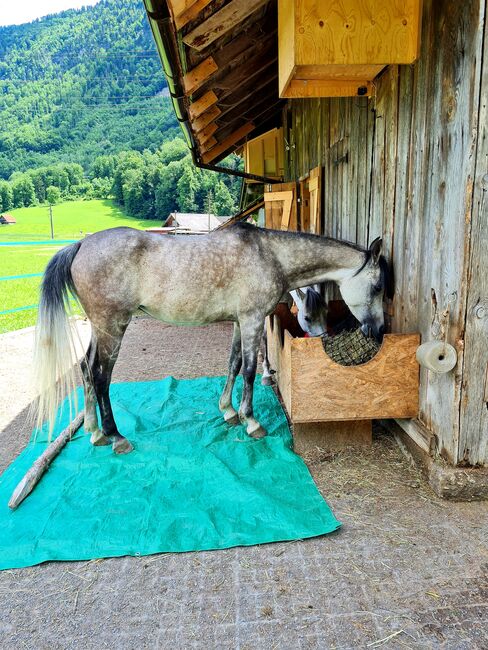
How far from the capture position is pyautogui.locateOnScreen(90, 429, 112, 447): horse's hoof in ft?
11.5

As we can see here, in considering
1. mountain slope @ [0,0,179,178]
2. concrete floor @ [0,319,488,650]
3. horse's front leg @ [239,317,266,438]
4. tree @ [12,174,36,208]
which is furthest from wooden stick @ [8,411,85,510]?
mountain slope @ [0,0,179,178]

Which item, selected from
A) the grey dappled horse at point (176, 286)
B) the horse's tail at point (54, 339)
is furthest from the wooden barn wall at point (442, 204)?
the horse's tail at point (54, 339)

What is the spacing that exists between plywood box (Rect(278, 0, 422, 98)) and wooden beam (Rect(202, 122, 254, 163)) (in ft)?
18.9

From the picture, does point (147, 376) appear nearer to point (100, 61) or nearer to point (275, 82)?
point (275, 82)

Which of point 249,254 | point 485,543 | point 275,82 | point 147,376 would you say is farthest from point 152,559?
point 275,82

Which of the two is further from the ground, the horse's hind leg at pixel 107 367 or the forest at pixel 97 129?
the forest at pixel 97 129

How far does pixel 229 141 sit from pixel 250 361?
601cm

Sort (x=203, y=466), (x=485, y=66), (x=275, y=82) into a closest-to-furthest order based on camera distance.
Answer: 1. (x=485, y=66)
2. (x=203, y=466)
3. (x=275, y=82)

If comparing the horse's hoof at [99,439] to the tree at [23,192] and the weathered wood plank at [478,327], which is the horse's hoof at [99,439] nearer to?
the weathered wood plank at [478,327]

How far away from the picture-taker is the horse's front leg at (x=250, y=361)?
353 centimetres

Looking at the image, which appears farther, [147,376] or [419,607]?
[147,376]

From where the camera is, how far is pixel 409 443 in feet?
10.4

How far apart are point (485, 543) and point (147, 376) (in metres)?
4.04

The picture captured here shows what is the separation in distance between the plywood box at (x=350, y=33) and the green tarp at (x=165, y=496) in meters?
2.50
